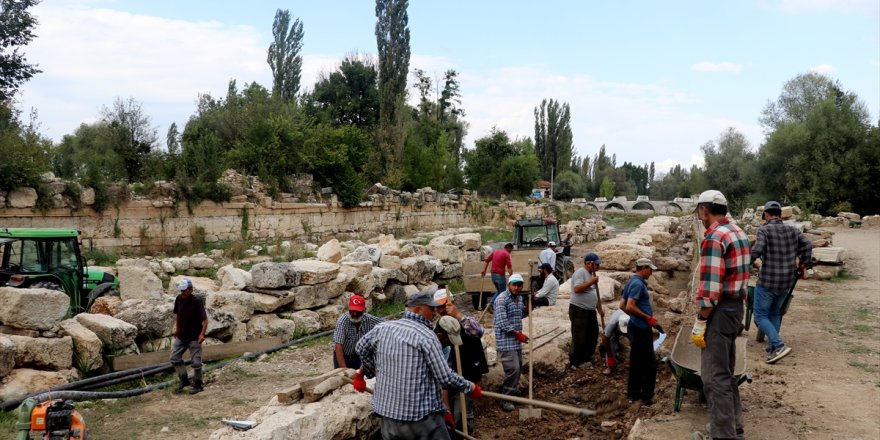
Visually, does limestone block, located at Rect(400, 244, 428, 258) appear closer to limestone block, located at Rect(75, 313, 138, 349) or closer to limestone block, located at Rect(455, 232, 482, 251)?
limestone block, located at Rect(455, 232, 482, 251)

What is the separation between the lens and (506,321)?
21.7 ft

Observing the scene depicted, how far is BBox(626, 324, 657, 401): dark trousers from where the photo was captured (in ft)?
20.6

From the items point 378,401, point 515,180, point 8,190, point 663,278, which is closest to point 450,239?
point 663,278

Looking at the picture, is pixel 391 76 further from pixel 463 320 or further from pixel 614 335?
pixel 463 320

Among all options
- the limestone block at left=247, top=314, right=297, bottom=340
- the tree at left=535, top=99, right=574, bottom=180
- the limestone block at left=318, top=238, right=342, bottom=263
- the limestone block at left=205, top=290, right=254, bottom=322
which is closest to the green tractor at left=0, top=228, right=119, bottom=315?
the limestone block at left=205, top=290, right=254, bottom=322

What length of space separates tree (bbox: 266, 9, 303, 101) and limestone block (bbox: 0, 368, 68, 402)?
3643 cm

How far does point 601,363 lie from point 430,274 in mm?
7198

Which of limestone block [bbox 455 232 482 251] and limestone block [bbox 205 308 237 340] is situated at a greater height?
limestone block [bbox 455 232 482 251]

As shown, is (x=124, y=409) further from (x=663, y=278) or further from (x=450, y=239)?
(x=663, y=278)

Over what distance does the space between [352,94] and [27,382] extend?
3919 cm

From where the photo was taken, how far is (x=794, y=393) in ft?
19.4

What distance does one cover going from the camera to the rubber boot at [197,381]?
24.2 feet

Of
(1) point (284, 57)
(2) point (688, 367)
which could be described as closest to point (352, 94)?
(1) point (284, 57)

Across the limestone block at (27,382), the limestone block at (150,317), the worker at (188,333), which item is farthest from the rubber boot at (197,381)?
the limestone block at (150,317)
